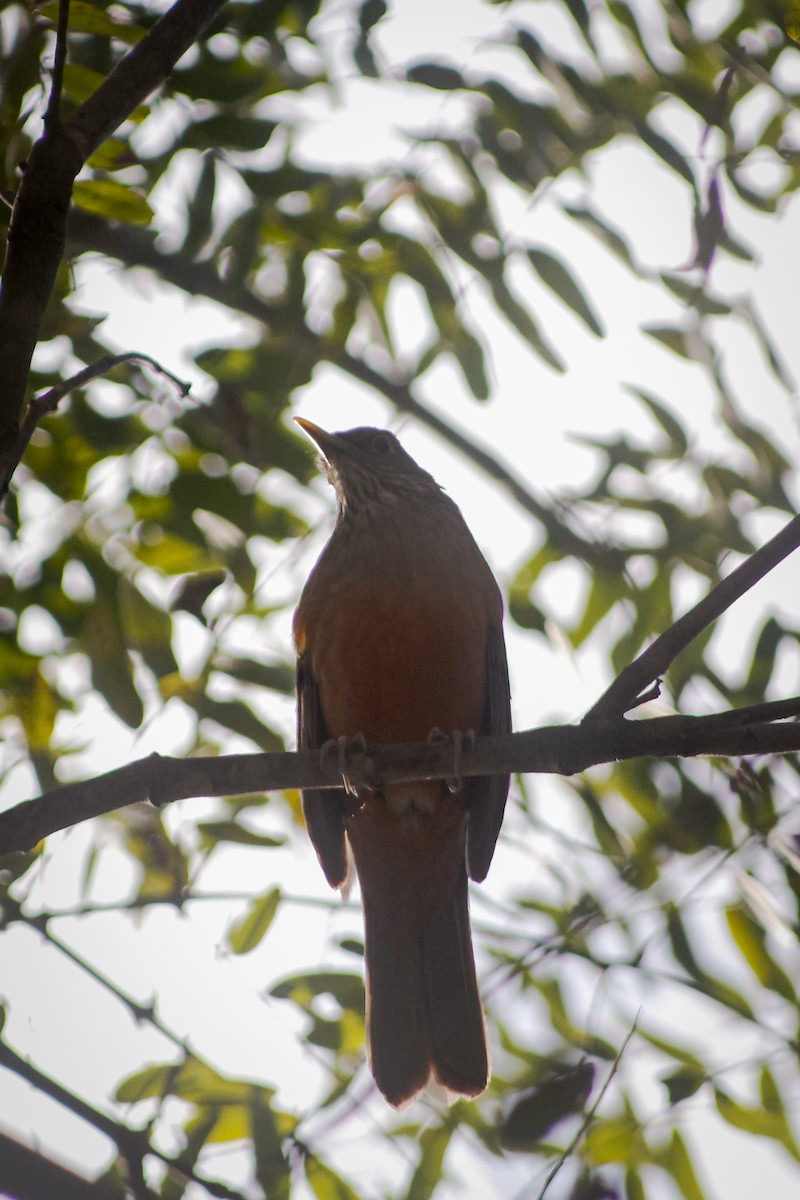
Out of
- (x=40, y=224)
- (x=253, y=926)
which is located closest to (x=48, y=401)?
(x=40, y=224)

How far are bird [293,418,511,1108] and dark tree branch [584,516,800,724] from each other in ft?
4.73

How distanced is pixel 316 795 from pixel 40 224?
268cm

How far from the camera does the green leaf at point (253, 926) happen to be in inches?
164

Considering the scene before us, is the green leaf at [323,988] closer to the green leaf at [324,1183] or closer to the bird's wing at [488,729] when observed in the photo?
the green leaf at [324,1183]

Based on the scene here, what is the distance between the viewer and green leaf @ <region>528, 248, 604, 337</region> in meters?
4.52

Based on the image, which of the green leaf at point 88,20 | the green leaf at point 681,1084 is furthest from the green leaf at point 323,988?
the green leaf at point 88,20

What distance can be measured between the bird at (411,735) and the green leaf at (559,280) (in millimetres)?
1135

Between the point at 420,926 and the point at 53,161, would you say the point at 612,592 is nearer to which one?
the point at 420,926

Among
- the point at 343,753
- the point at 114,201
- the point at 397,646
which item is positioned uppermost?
the point at 114,201

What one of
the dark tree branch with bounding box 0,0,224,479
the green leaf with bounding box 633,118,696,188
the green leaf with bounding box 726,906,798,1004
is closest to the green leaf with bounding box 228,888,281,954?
the green leaf with bounding box 726,906,798,1004

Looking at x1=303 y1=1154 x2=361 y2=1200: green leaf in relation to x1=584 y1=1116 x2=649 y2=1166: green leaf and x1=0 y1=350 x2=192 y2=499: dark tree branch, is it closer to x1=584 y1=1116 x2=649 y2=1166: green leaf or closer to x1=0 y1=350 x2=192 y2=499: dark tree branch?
x1=584 y1=1116 x2=649 y2=1166: green leaf

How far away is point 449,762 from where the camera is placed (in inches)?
137

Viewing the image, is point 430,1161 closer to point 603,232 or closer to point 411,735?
point 411,735

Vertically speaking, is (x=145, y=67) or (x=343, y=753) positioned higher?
(x=145, y=67)
